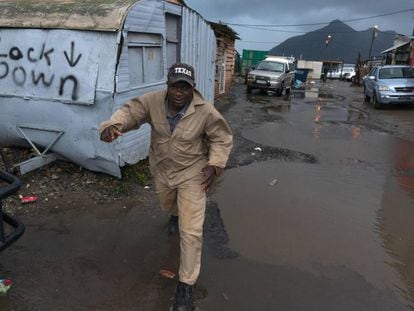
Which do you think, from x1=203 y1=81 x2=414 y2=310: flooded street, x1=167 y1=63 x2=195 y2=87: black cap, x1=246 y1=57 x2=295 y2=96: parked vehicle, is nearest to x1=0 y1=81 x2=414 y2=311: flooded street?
x1=203 y1=81 x2=414 y2=310: flooded street

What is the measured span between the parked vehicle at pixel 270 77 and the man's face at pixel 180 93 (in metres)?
18.0

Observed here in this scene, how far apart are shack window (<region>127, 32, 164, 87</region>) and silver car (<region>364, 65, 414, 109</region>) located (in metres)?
12.2

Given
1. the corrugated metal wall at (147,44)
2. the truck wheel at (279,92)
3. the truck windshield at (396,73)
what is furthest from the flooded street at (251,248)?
the truck wheel at (279,92)

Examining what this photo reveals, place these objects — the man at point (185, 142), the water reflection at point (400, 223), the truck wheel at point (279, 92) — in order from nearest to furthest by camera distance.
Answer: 1. the man at point (185, 142)
2. the water reflection at point (400, 223)
3. the truck wheel at point (279, 92)

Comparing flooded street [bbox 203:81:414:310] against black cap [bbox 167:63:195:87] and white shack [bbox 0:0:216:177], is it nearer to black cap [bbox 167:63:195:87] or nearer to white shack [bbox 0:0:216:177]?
black cap [bbox 167:63:195:87]

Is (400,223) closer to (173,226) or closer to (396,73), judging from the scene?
(173,226)

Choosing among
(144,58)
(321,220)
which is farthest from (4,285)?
(144,58)

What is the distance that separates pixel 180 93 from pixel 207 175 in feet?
2.22

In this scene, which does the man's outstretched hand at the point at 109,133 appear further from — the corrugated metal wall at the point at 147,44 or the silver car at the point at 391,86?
the silver car at the point at 391,86

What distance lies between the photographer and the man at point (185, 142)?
3102 mm

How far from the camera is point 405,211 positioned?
5547mm

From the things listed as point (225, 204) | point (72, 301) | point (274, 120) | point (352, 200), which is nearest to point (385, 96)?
point (274, 120)

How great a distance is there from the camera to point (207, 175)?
3.24 m

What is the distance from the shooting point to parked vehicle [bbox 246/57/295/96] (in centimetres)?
2058
